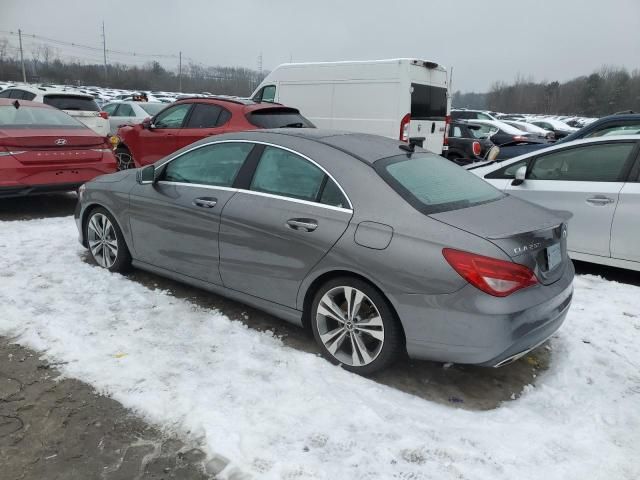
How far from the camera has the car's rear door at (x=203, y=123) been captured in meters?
8.12

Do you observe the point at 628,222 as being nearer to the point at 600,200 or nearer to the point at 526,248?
the point at 600,200

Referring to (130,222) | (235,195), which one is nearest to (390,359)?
(235,195)

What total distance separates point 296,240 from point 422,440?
149 centimetres

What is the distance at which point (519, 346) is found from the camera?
301 centimetres

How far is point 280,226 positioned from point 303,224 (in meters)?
0.20

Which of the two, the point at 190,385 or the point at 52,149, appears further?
the point at 52,149

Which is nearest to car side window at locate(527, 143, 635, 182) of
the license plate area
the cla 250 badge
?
the license plate area

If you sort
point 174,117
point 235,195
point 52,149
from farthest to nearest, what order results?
point 174,117 → point 52,149 → point 235,195

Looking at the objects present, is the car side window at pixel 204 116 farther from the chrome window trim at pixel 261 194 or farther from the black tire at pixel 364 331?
the black tire at pixel 364 331

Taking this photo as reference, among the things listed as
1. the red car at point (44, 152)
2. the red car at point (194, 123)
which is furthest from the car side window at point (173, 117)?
the red car at point (44, 152)

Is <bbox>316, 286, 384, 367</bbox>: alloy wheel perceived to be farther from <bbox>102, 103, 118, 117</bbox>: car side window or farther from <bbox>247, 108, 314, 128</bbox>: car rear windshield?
<bbox>102, 103, 118, 117</bbox>: car side window

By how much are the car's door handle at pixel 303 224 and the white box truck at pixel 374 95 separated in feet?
19.5

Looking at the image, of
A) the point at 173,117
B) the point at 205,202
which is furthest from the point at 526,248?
the point at 173,117

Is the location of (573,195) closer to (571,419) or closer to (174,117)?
(571,419)
